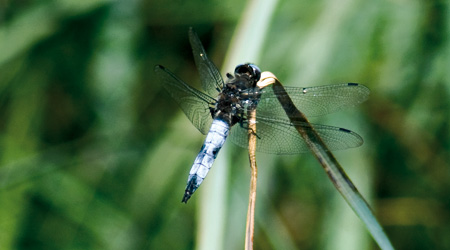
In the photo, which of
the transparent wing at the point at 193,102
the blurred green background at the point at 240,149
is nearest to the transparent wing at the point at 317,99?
the transparent wing at the point at 193,102

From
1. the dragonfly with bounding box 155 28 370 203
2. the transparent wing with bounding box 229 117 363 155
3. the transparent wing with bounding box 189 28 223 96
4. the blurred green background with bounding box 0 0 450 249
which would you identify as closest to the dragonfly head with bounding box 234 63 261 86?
the dragonfly with bounding box 155 28 370 203

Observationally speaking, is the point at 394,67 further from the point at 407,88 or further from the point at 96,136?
the point at 96,136

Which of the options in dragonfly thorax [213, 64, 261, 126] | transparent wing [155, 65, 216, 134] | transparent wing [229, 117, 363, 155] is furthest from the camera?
transparent wing [155, 65, 216, 134]

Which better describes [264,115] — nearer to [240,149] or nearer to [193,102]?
[193,102]

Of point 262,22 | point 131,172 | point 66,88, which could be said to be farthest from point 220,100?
point 66,88

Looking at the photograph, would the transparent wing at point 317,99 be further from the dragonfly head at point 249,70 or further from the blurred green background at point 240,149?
the blurred green background at point 240,149

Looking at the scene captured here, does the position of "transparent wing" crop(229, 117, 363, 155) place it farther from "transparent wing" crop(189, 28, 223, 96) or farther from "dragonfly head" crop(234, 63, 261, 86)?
"transparent wing" crop(189, 28, 223, 96)
